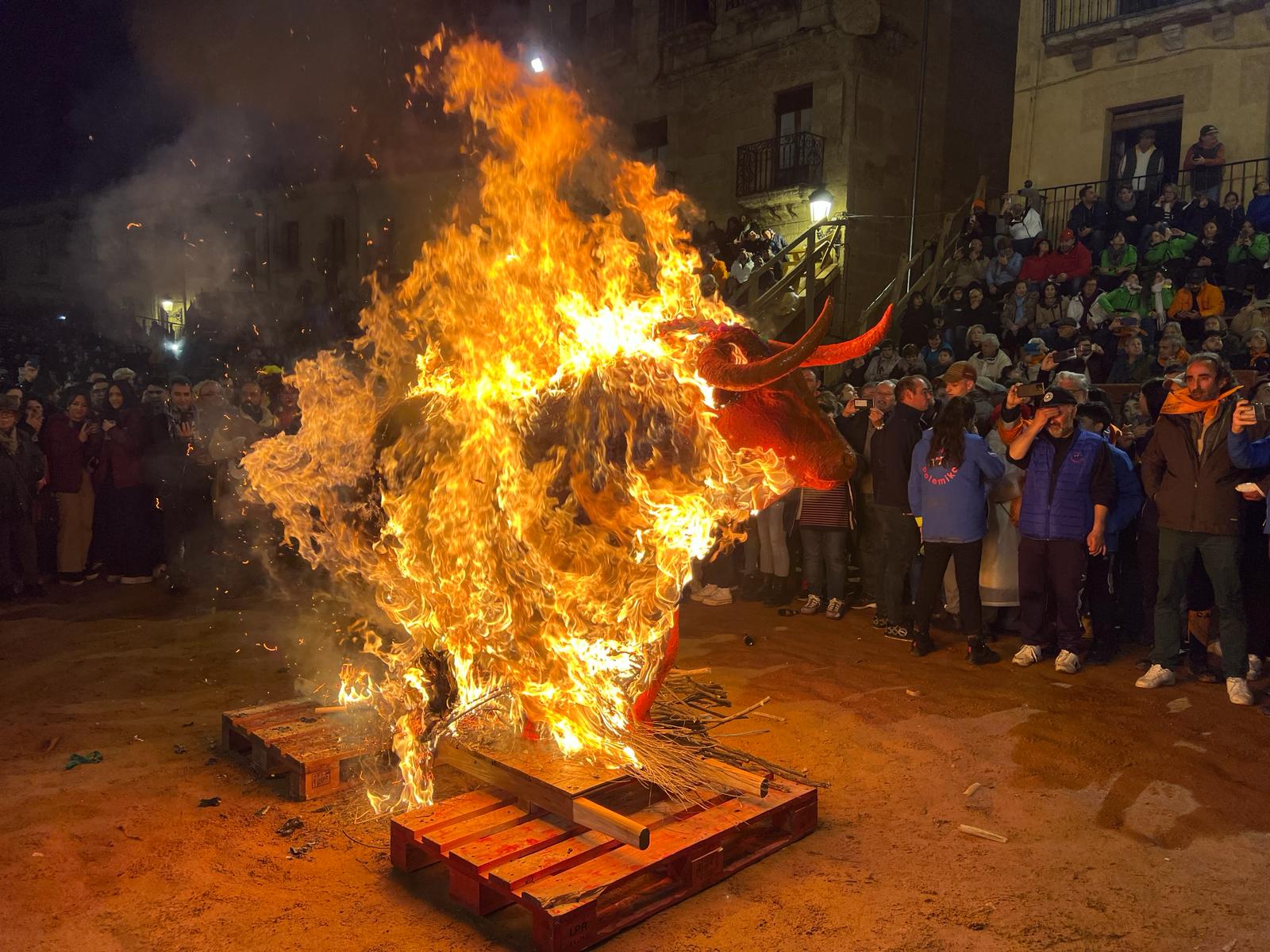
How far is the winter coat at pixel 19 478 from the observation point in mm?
9531

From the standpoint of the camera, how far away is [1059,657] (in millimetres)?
7273

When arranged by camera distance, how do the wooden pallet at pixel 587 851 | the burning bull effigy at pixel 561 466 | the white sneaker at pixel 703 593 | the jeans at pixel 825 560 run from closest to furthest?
1. the wooden pallet at pixel 587 851
2. the burning bull effigy at pixel 561 466
3. the jeans at pixel 825 560
4. the white sneaker at pixel 703 593

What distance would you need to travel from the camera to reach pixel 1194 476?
6543 mm

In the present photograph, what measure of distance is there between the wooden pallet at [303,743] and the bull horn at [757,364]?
2.88 metres

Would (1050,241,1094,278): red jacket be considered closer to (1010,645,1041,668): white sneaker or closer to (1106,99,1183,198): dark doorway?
(1106,99,1183,198): dark doorway

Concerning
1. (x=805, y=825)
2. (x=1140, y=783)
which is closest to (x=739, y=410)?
(x=805, y=825)

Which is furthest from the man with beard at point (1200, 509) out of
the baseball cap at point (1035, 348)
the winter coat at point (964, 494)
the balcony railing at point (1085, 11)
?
the balcony railing at point (1085, 11)

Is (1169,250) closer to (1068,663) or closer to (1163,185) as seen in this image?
(1163,185)

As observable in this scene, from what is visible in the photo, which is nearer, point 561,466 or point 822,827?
point 822,827

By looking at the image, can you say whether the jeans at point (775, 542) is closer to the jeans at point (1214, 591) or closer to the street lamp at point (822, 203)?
the jeans at point (1214, 591)

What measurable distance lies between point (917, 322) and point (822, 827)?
38.7 feet

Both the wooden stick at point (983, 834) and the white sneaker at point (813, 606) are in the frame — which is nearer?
the wooden stick at point (983, 834)

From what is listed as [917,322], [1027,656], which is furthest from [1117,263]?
[1027,656]

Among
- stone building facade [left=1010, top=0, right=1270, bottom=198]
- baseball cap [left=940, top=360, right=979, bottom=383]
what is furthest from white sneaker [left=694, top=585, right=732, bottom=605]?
stone building facade [left=1010, top=0, right=1270, bottom=198]
